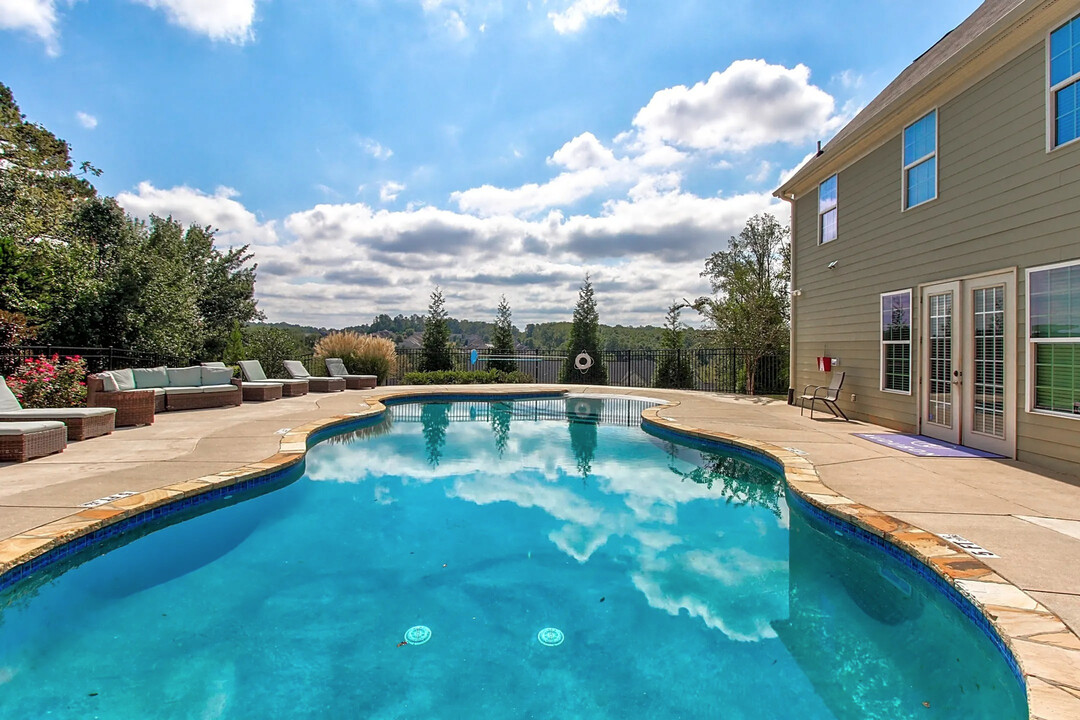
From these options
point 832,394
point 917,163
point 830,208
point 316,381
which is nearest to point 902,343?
point 832,394

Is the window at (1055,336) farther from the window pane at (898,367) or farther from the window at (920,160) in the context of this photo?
the window at (920,160)

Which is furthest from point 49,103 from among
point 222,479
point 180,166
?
point 222,479

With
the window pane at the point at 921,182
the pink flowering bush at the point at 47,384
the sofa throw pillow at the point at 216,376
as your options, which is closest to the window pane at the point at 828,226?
the window pane at the point at 921,182

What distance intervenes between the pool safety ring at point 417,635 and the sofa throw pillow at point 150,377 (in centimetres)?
765

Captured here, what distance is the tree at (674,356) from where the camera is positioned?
45.9 feet

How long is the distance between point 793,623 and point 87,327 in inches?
454

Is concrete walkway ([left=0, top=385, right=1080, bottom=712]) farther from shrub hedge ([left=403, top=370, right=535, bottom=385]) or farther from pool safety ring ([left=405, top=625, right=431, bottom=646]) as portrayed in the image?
shrub hedge ([left=403, top=370, right=535, bottom=385])

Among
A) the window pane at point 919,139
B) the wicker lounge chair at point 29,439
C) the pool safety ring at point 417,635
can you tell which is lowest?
the pool safety ring at point 417,635

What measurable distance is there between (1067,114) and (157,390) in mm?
11603

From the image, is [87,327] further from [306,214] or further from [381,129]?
[381,129]

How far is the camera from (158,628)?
98.3 inches

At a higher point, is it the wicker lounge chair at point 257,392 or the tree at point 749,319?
the tree at point 749,319

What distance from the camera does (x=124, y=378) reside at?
23.5ft

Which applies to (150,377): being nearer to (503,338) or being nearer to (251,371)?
(251,371)
